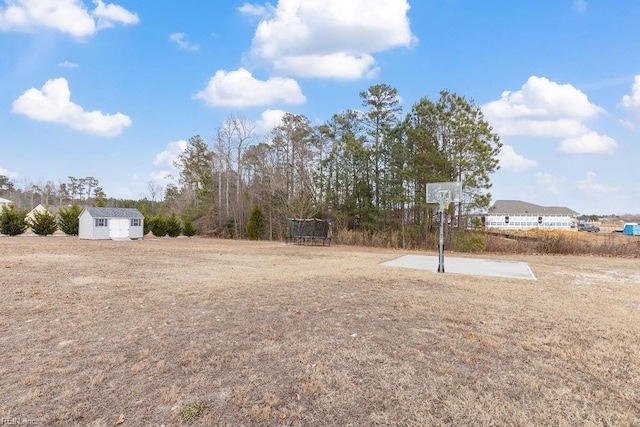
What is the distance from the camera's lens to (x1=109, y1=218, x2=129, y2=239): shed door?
1997cm

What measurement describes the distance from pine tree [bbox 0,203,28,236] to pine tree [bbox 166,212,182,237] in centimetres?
834

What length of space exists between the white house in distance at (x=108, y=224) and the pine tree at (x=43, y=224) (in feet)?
11.1

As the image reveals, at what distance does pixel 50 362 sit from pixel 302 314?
2414mm

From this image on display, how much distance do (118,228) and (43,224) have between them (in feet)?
18.1

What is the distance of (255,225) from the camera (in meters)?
23.3

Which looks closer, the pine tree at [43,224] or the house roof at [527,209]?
the pine tree at [43,224]

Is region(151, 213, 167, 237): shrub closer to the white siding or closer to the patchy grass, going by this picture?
the patchy grass

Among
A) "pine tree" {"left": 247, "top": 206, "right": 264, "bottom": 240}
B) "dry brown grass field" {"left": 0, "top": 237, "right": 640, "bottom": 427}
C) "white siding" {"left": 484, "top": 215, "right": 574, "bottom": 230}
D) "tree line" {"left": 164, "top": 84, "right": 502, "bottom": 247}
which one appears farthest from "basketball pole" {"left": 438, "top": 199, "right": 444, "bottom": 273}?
"white siding" {"left": 484, "top": 215, "right": 574, "bottom": 230}

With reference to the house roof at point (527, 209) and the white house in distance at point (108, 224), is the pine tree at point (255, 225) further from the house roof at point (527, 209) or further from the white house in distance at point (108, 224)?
the house roof at point (527, 209)

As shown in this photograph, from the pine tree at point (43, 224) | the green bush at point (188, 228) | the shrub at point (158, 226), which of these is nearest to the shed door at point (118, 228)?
the shrub at point (158, 226)

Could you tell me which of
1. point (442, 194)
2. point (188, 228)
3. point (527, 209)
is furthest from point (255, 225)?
point (527, 209)

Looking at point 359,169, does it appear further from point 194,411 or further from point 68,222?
point 68,222

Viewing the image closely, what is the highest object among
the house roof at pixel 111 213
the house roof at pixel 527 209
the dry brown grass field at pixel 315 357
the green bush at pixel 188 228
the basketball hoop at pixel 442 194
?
the house roof at pixel 527 209

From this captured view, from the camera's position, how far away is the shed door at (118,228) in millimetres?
19969
